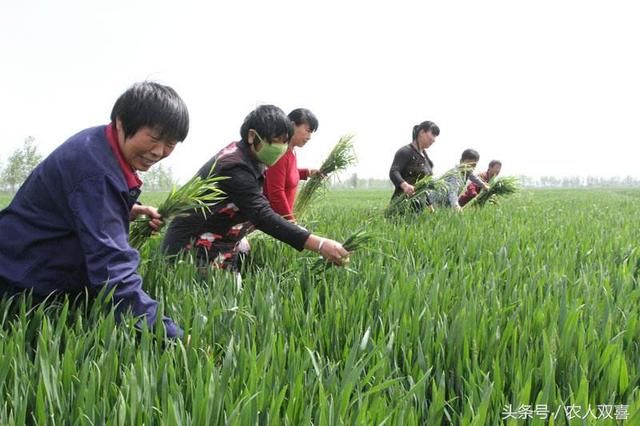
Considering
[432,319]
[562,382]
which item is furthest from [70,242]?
[562,382]

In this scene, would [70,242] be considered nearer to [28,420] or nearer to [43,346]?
[43,346]

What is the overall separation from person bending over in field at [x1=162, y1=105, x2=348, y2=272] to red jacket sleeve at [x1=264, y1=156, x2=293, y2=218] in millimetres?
376

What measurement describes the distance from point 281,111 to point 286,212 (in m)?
0.77

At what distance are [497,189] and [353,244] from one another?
174 inches

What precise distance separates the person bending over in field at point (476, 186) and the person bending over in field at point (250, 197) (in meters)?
4.92

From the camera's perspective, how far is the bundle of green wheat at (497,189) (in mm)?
5785

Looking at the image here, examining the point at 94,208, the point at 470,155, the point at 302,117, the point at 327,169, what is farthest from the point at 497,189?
the point at 94,208

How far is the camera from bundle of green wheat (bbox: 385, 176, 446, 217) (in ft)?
14.1

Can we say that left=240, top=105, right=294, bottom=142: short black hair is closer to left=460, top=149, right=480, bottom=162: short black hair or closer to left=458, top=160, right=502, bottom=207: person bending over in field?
left=460, top=149, right=480, bottom=162: short black hair

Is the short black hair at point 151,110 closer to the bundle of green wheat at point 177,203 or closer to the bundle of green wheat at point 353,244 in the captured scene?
the bundle of green wheat at point 177,203

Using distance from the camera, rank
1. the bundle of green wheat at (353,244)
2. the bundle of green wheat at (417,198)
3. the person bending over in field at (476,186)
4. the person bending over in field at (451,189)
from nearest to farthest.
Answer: the bundle of green wheat at (353,244)
the bundle of green wheat at (417,198)
the person bending over in field at (451,189)
the person bending over in field at (476,186)

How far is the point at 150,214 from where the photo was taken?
1.95 metres

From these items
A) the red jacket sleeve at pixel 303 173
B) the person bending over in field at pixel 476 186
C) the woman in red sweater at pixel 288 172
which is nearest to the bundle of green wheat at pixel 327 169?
Result: the red jacket sleeve at pixel 303 173

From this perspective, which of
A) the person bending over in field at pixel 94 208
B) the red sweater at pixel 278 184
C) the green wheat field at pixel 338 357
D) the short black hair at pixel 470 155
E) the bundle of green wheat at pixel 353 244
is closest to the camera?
the green wheat field at pixel 338 357
